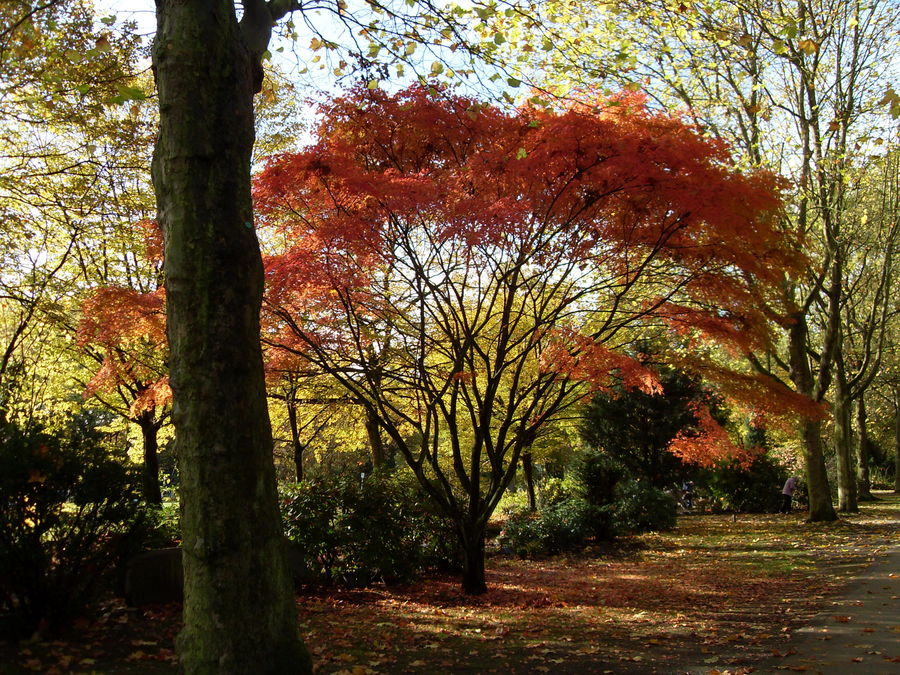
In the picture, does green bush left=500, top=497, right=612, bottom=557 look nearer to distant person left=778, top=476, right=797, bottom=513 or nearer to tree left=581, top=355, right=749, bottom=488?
tree left=581, top=355, right=749, bottom=488

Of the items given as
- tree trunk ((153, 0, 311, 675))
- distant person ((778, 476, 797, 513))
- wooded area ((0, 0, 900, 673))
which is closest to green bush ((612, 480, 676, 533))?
wooded area ((0, 0, 900, 673))

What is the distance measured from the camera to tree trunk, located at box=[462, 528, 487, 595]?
328 inches

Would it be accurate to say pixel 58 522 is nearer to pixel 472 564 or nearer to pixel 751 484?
pixel 472 564

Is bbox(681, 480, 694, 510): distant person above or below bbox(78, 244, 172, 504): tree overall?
below

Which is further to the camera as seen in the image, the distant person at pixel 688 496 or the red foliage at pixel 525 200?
the distant person at pixel 688 496

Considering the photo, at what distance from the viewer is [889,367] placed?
28.3 metres

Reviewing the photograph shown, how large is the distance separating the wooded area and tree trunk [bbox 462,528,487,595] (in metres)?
0.05

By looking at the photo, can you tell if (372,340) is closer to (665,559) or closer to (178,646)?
(665,559)

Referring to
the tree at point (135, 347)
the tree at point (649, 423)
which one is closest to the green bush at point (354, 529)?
the tree at point (135, 347)

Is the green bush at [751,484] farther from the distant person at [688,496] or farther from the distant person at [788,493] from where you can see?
the distant person at [688,496]

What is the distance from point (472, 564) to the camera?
8.34 metres

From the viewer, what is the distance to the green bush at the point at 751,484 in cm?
2023

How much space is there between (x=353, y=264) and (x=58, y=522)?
4141mm

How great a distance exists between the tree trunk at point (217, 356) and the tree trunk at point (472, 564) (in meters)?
5.18
